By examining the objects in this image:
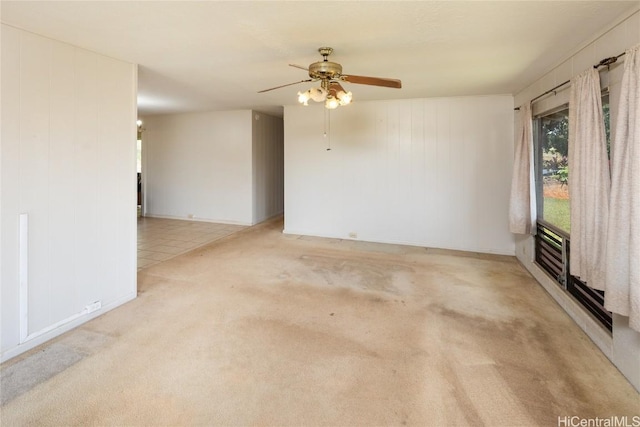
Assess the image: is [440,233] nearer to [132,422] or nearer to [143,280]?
[143,280]

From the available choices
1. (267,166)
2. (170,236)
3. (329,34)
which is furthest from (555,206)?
(170,236)

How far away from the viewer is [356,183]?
5.47 m

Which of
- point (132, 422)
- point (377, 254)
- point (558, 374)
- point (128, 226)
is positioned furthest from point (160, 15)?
point (377, 254)

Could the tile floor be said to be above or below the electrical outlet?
above

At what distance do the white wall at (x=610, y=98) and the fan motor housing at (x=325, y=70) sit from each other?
191cm

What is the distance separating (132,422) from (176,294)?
5.62 ft

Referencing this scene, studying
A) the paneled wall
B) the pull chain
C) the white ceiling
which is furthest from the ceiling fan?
the paneled wall

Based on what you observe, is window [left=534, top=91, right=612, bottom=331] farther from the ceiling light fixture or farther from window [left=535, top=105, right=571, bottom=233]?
the ceiling light fixture

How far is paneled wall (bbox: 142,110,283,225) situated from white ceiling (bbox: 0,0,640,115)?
2921mm

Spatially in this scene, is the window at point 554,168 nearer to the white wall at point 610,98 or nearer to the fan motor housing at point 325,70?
the white wall at point 610,98

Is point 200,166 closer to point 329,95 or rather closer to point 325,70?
point 329,95

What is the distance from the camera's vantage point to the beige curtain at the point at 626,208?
5.75 feet
